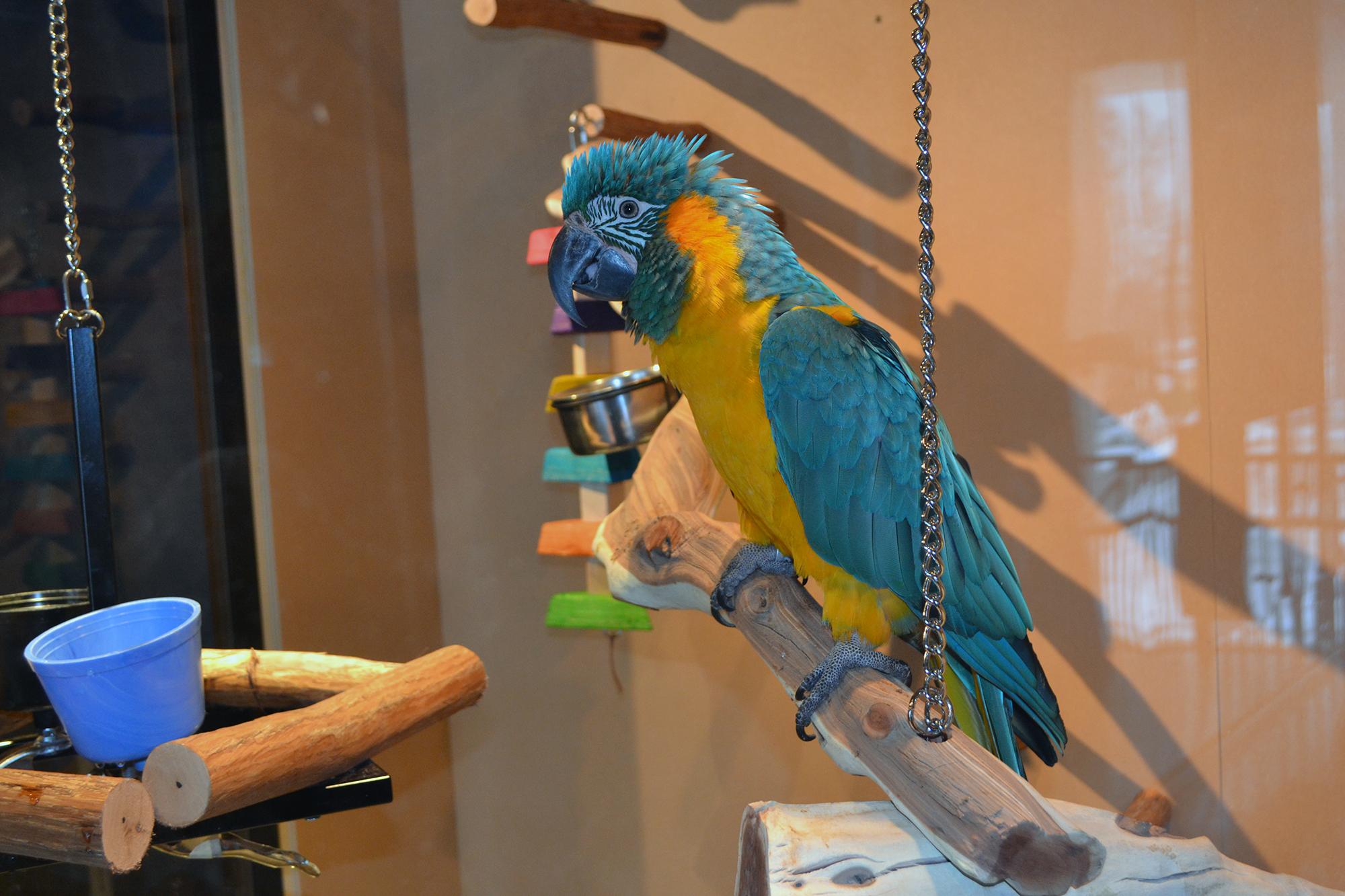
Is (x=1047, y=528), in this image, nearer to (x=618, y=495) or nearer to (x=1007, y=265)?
(x=1007, y=265)

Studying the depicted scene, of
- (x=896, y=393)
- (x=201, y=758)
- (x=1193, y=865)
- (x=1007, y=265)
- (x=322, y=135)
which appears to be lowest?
(x=1193, y=865)

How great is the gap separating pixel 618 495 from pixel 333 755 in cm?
133

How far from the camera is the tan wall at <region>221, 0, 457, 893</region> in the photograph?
232 centimetres

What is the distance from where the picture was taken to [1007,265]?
6.37ft

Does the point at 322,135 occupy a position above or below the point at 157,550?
above

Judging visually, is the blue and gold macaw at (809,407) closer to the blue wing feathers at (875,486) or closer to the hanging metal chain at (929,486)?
the blue wing feathers at (875,486)

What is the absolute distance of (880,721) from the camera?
1.05 m

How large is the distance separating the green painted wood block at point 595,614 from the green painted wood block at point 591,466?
0.92ft

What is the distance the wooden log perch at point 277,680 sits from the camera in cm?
139

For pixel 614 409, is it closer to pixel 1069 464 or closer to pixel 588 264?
pixel 588 264

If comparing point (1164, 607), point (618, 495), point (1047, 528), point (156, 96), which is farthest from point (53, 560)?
point (1164, 607)

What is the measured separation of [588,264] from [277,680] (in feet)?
2.59

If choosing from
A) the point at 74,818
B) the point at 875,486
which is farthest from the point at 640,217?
the point at 74,818

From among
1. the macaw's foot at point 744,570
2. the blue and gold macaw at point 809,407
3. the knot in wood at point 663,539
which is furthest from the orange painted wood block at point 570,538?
the blue and gold macaw at point 809,407
